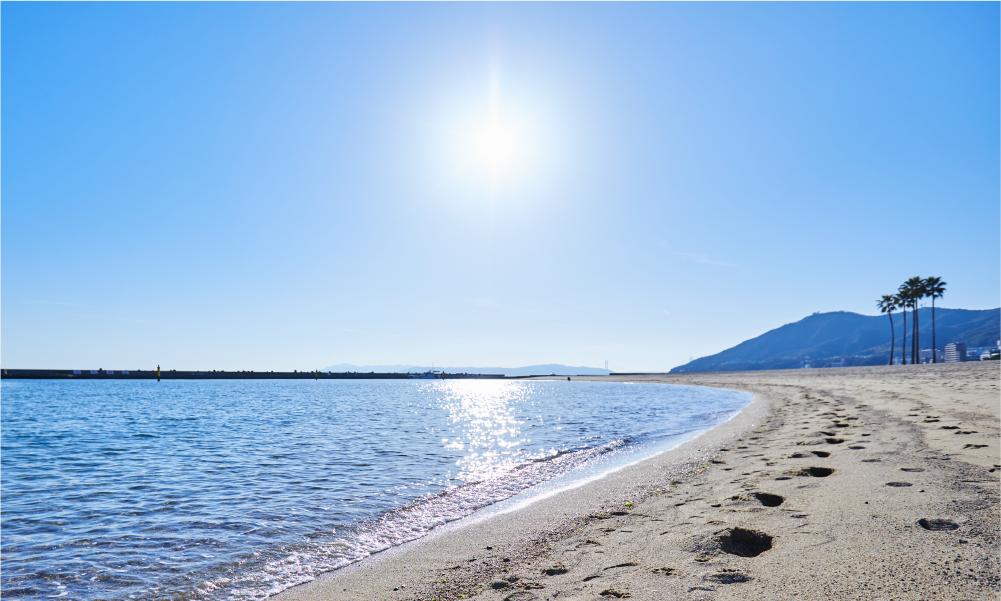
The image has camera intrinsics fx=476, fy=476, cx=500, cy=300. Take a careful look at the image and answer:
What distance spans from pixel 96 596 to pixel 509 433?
714 inches

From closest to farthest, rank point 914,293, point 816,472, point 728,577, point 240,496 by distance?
point 728,577 → point 816,472 → point 240,496 → point 914,293

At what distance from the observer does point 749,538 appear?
19.1 feet

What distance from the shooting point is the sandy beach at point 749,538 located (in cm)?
436

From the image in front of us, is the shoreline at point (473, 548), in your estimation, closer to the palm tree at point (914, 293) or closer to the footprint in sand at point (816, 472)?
the footprint in sand at point (816, 472)

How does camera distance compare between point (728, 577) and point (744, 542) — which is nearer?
point (728, 577)

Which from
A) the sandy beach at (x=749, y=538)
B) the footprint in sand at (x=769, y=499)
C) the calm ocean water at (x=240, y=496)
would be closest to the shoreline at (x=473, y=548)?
the sandy beach at (x=749, y=538)

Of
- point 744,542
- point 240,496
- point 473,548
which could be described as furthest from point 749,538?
point 240,496

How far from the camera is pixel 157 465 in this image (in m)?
15.0

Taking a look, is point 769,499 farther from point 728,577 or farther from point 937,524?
point 728,577

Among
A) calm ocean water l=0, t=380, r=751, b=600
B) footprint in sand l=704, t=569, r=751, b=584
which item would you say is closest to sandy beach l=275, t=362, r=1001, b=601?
footprint in sand l=704, t=569, r=751, b=584

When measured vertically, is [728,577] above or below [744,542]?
above

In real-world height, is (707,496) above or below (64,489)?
above

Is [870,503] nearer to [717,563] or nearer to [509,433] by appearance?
[717,563]

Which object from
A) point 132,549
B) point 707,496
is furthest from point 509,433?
point 132,549
